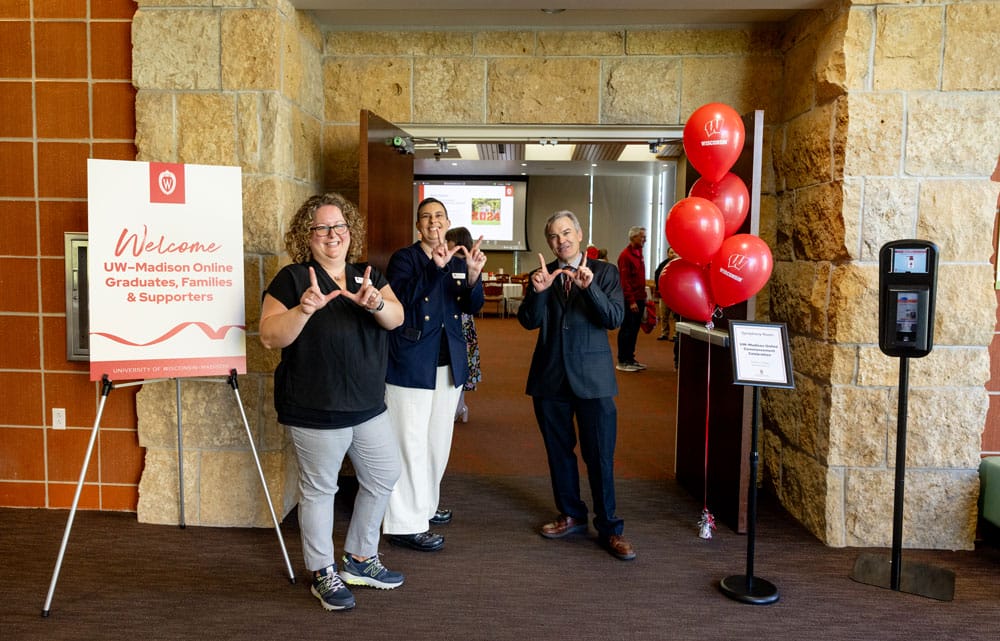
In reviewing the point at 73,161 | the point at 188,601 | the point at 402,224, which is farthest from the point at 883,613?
the point at 73,161

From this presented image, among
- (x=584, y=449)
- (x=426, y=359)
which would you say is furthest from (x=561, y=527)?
(x=426, y=359)

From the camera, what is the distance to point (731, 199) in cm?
302

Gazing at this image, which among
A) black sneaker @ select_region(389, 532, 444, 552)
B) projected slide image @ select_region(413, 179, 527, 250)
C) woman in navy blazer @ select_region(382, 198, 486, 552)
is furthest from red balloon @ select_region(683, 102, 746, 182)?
projected slide image @ select_region(413, 179, 527, 250)

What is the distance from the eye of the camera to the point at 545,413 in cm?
314

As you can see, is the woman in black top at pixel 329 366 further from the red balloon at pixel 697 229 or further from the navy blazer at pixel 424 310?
the red balloon at pixel 697 229

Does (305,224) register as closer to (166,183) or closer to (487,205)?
(166,183)

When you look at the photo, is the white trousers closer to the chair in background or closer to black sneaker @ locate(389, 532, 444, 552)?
black sneaker @ locate(389, 532, 444, 552)

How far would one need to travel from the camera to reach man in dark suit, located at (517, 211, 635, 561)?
117 inches

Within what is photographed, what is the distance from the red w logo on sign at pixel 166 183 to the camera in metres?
2.70

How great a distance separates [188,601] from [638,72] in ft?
11.3

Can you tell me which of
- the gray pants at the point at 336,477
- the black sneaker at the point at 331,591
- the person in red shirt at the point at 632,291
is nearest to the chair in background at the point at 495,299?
the person in red shirt at the point at 632,291

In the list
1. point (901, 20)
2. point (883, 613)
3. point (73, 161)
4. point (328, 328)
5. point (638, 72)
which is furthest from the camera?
point (638, 72)

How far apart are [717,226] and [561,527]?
1568mm

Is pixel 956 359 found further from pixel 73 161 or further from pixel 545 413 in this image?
pixel 73 161
